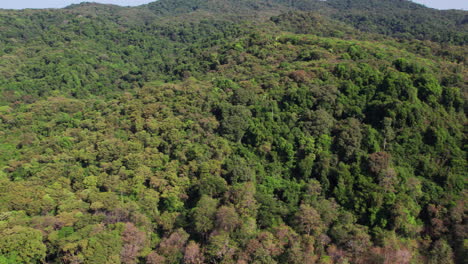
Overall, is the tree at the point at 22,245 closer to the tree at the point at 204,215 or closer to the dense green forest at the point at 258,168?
the dense green forest at the point at 258,168

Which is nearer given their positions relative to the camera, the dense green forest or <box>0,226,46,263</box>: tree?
<box>0,226,46,263</box>: tree

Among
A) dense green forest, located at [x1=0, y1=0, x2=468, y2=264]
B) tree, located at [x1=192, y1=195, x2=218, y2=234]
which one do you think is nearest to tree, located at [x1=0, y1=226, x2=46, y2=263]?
dense green forest, located at [x1=0, y1=0, x2=468, y2=264]

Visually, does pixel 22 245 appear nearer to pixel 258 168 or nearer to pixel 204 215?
pixel 204 215

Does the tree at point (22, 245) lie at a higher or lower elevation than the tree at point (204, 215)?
lower

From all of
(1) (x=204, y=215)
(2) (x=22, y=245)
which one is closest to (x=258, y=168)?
(1) (x=204, y=215)

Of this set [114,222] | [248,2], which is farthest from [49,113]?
[248,2]

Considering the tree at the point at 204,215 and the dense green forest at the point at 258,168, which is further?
the tree at the point at 204,215

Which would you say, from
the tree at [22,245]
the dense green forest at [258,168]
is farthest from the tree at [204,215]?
the tree at [22,245]

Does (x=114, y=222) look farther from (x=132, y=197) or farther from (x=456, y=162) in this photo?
(x=456, y=162)

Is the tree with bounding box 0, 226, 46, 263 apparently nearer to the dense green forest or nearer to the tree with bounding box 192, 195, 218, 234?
the dense green forest
